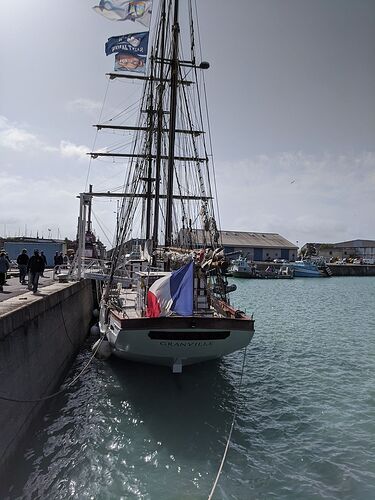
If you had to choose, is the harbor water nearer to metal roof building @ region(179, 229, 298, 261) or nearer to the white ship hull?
the white ship hull

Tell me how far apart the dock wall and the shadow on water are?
7.18 ft

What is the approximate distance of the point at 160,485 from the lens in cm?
709

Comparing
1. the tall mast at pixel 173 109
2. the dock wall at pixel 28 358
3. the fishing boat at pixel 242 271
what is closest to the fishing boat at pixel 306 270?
the fishing boat at pixel 242 271

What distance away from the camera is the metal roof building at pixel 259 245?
330 feet

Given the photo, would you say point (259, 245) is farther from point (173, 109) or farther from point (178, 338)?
point (178, 338)

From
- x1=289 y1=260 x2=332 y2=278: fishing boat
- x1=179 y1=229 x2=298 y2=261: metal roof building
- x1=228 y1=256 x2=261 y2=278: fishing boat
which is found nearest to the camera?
x1=228 y1=256 x2=261 y2=278: fishing boat

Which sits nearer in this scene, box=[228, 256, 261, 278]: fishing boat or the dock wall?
the dock wall

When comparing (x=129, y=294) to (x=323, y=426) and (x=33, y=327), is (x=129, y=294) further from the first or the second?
(x=323, y=426)

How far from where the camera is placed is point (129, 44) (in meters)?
23.3

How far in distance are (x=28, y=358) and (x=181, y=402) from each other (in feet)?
14.0

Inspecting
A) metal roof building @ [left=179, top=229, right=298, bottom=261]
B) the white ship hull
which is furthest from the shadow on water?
metal roof building @ [left=179, top=229, right=298, bottom=261]

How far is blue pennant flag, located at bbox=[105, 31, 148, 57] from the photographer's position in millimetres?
23234

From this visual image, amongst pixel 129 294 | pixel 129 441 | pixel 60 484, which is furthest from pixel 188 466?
pixel 129 294

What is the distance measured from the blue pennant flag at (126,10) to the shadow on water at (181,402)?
16.5m
